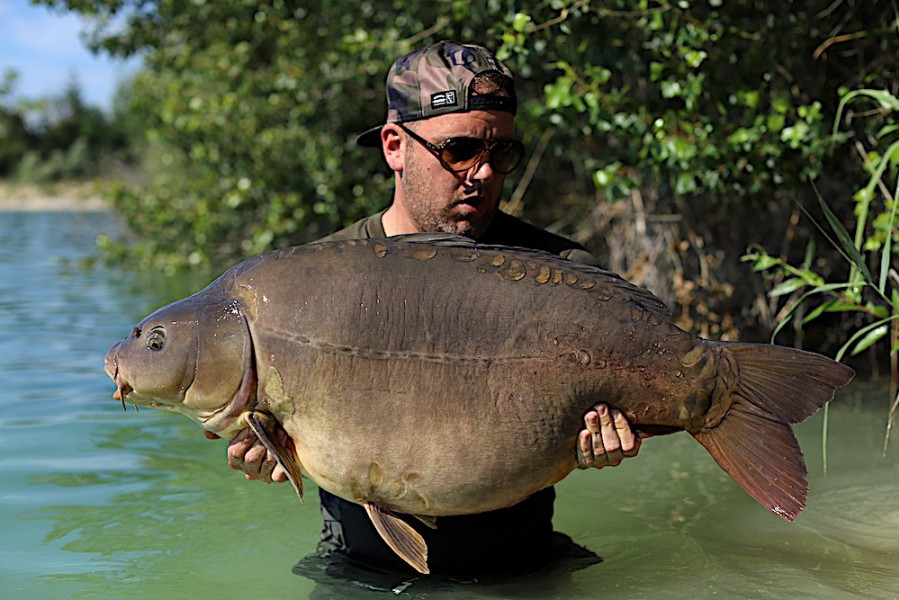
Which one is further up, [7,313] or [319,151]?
[319,151]

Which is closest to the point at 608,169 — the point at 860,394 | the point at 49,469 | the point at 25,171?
the point at 860,394

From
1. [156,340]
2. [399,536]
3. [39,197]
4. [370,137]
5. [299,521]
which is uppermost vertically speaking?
[39,197]

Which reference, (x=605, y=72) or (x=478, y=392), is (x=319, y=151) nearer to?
(x=605, y=72)

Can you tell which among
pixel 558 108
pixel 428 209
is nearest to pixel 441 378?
pixel 428 209

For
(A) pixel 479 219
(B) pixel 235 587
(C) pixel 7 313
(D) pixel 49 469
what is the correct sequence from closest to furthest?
1. (A) pixel 479 219
2. (B) pixel 235 587
3. (D) pixel 49 469
4. (C) pixel 7 313

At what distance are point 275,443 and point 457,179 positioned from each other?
995 mm

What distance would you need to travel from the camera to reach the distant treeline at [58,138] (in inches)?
2189

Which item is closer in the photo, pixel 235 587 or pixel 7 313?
pixel 235 587

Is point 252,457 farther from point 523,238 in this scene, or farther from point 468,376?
point 523,238

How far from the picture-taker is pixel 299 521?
4551 millimetres

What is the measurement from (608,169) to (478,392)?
3.10 metres

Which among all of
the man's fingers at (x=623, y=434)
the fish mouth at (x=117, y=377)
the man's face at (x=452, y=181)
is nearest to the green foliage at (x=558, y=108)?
the man's face at (x=452, y=181)

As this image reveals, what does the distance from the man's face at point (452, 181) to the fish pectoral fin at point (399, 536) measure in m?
0.90

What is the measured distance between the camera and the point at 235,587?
3.70 meters
